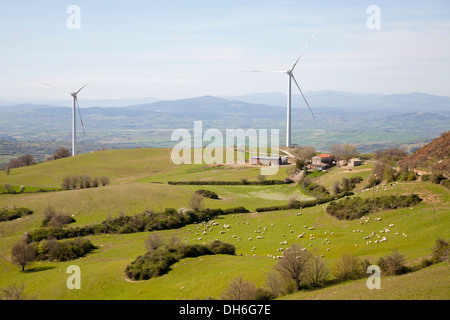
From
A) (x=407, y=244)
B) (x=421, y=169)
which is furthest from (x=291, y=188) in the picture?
(x=407, y=244)

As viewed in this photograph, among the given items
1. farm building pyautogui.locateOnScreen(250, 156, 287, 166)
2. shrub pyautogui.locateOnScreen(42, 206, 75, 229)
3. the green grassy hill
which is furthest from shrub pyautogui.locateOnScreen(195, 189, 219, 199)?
farm building pyautogui.locateOnScreen(250, 156, 287, 166)

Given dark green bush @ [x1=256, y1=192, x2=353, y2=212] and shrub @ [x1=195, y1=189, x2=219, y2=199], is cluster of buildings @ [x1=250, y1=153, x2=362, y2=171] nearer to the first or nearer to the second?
shrub @ [x1=195, y1=189, x2=219, y2=199]

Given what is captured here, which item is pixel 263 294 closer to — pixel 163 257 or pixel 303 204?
pixel 163 257

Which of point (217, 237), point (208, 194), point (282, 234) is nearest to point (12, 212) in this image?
point (217, 237)

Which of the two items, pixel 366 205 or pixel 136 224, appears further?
pixel 136 224

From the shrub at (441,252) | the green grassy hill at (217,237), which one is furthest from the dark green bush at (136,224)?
the shrub at (441,252)
